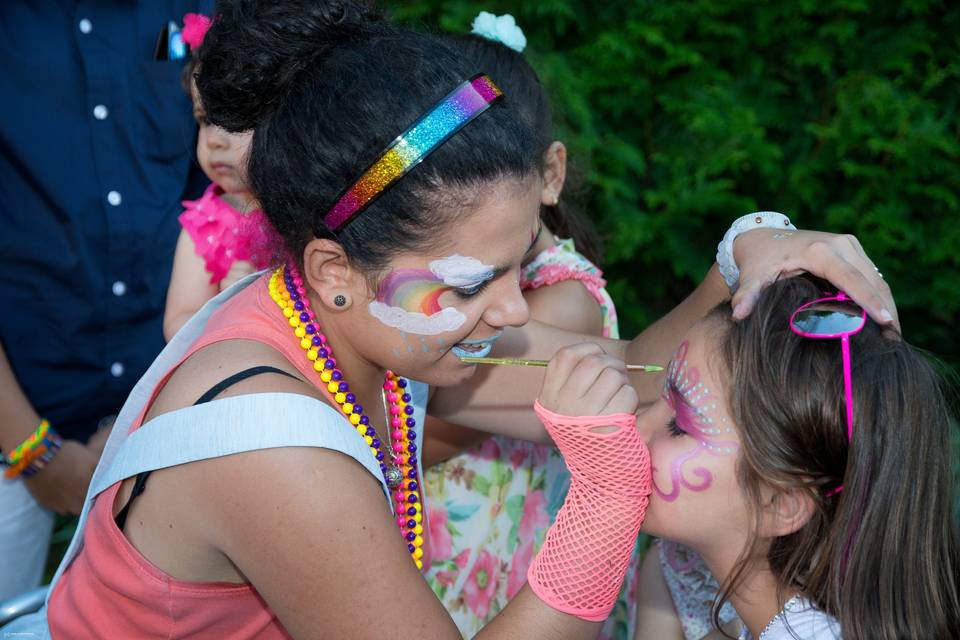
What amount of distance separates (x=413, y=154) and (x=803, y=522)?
2.95 ft

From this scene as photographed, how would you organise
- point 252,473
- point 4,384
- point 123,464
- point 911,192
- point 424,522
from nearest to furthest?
point 252,473, point 123,464, point 424,522, point 4,384, point 911,192

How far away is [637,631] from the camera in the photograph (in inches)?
86.0

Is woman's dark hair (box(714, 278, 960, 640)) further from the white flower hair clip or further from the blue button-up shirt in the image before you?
the blue button-up shirt

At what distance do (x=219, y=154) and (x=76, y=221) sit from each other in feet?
1.45

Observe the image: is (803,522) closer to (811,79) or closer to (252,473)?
(252,473)

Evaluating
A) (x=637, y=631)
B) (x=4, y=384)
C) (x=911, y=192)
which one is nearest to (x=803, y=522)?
(x=637, y=631)

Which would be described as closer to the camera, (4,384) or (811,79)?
(4,384)

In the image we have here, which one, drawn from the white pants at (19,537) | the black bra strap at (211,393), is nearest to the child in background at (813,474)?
the black bra strap at (211,393)

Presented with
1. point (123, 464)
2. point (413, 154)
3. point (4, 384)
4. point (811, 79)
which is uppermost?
point (413, 154)

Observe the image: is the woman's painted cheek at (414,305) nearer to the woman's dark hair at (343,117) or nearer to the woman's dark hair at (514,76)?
the woman's dark hair at (343,117)

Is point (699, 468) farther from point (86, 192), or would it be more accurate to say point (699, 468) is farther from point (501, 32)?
point (86, 192)

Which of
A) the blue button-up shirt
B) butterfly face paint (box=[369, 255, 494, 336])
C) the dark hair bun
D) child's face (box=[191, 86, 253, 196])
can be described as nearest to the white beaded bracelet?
butterfly face paint (box=[369, 255, 494, 336])

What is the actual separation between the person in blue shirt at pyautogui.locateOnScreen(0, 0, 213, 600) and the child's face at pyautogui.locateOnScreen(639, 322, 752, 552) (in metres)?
1.51

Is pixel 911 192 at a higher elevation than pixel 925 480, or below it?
below
